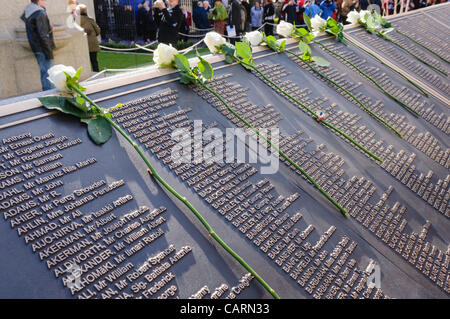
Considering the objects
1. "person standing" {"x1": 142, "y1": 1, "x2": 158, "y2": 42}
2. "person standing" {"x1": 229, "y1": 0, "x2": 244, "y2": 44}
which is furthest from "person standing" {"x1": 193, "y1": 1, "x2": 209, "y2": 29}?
"person standing" {"x1": 229, "y1": 0, "x2": 244, "y2": 44}

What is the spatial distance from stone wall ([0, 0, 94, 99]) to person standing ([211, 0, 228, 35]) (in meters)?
5.25

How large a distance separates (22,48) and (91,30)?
196cm

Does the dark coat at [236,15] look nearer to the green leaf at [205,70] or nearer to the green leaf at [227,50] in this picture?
the green leaf at [227,50]

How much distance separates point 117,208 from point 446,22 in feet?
21.0

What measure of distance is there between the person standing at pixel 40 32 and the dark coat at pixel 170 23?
114 inches

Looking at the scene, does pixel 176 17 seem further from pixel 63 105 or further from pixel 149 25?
pixel 63 105

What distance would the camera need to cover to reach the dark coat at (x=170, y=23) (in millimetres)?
7805

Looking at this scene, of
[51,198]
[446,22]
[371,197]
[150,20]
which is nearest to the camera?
[51,198]

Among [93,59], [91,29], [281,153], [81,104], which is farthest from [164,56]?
[93,59]

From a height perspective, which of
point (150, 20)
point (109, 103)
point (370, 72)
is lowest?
point (150, 20)

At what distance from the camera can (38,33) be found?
17.4 feet

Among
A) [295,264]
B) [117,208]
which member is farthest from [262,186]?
[117,208]
